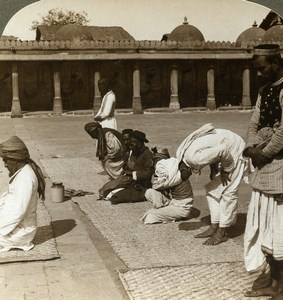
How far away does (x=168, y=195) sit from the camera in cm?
747

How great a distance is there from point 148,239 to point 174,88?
860 inches

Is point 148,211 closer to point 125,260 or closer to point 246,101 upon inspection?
point 125,260

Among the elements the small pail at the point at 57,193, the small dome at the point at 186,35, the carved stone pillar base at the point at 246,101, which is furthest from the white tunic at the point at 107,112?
the small dome at the point at 186,35

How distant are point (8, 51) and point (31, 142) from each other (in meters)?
9.84

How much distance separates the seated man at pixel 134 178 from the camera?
27.4ft

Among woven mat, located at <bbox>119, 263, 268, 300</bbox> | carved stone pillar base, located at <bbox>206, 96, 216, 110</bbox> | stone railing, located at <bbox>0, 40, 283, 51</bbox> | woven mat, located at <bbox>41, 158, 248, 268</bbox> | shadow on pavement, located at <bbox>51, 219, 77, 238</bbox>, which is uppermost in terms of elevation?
stone railing, located at <bbox>0, 40, 283, 51</bbox>

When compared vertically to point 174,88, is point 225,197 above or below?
below

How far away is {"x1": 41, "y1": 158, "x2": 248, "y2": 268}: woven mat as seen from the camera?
229 inches

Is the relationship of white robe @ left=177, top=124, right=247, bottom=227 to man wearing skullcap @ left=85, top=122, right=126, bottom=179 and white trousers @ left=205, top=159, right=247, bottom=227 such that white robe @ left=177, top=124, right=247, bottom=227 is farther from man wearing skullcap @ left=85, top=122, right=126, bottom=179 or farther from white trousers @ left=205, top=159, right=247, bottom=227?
man wearing skullcap @ left=85, top=122, right=126, bottom=179

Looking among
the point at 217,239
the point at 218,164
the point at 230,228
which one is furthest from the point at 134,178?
the point at 217,239

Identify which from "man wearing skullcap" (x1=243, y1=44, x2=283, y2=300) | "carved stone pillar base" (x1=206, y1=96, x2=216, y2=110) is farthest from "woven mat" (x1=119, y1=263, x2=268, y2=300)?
"carved stone pillar base" (x1=206, y1=96, x2=216, y2=110)

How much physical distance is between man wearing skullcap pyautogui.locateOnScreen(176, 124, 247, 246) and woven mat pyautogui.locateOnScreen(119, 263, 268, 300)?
85cm

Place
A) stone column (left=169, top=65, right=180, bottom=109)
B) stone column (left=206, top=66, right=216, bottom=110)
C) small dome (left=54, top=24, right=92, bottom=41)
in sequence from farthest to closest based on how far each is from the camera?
small dome (left=54, top=24, right=92, bottom=41), stone column (left=206, top=66, right=216, bottom=110), stone column (left=169, top=65, right=180, bottom=109)

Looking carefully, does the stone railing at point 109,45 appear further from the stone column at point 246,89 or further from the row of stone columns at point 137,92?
the stone column at point 246,89
